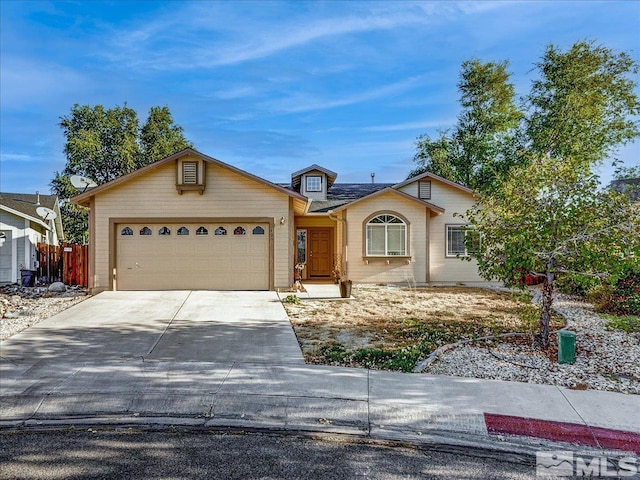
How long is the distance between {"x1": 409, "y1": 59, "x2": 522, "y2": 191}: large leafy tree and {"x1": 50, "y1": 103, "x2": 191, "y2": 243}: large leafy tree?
21409 mm

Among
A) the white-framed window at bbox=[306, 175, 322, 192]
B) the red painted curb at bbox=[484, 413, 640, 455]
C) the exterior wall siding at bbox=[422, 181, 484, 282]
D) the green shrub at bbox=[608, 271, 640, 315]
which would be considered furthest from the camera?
the white-framed window at bbox=[306, 175, 322, 192]

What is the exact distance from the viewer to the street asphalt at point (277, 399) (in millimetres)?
4344

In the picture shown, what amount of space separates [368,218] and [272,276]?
4.72m

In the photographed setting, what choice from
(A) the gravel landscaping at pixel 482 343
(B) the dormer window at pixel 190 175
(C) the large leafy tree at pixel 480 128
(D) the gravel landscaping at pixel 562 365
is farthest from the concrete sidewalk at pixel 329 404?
(C) the large leafy tree at pixel 480 128

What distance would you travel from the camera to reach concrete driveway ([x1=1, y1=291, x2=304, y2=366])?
6.74 m

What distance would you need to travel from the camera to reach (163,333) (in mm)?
8250

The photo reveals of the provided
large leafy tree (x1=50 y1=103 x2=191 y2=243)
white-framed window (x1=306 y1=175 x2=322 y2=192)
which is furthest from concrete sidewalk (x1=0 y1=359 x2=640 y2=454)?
large leafy tree (x1=50 y1=103 x2=191 y2=243)

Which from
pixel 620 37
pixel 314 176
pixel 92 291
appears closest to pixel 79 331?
pixel 92 291

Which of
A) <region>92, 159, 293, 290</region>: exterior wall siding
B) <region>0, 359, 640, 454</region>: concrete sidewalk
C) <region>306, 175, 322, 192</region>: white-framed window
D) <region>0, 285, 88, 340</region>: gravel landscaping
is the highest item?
<region>306, 175, 322, 192</region>: white-framed window

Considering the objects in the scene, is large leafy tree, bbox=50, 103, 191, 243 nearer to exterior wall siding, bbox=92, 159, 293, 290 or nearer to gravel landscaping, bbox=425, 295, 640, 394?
exterior wall siding, bbox=92, 159, 293, 290

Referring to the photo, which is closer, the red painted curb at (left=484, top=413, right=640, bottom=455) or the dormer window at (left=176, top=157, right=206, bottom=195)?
the red painted curb at (left=484, top=413, right=640, bottom=455)

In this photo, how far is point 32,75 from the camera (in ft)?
49.2

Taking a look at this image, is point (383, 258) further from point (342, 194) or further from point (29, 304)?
point (29, 304)

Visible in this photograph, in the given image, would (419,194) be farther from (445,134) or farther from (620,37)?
(620,37)
